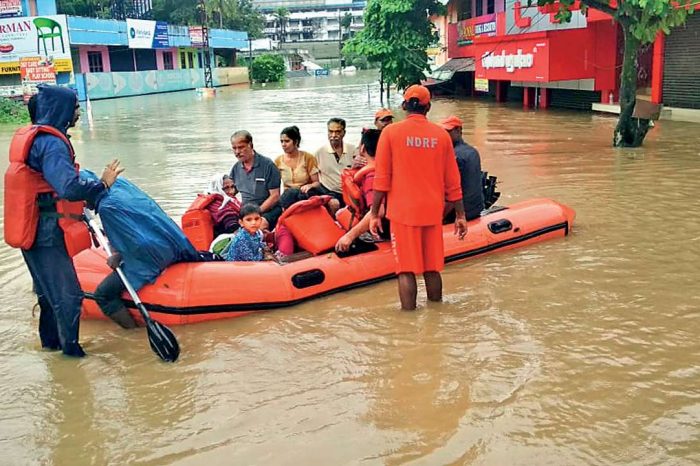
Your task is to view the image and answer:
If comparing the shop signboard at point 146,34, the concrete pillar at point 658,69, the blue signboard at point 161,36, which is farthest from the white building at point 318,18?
the concrete pillar at point 658,69

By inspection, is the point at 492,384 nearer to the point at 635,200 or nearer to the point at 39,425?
the point at 39,425

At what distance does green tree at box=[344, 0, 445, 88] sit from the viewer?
24.9m

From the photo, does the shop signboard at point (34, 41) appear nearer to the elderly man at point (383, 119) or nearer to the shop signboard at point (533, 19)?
the shop signboard at point (533, 19)

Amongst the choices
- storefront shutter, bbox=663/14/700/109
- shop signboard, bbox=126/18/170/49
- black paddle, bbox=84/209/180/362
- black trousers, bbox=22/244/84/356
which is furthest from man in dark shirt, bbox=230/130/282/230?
shop signboard, bbox=126/18/170/49

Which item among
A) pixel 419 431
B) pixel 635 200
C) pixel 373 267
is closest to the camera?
pixel 419 431

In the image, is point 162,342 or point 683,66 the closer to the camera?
point 162,342

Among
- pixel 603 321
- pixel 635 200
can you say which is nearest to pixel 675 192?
pixel 635 200

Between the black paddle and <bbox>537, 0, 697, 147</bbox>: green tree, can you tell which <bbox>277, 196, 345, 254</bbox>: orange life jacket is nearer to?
the black paddle

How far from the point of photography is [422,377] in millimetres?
4051

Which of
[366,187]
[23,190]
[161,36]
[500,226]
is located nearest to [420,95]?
[366,187]

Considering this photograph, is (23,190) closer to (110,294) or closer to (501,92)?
(110,294)

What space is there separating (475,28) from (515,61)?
250 inches

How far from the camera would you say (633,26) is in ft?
36.1

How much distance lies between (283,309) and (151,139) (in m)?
14.0
